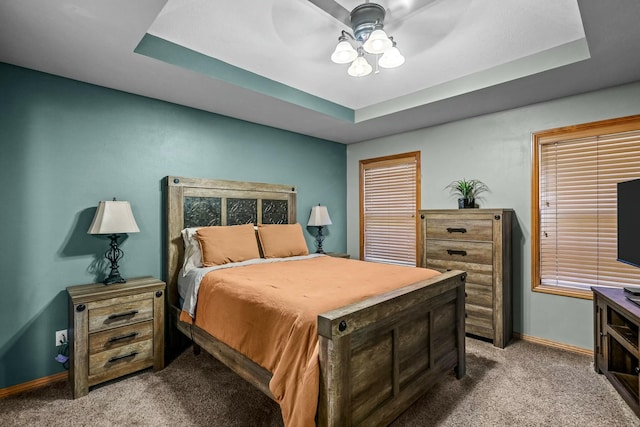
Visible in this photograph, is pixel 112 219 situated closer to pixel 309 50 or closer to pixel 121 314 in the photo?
pixel 121 314

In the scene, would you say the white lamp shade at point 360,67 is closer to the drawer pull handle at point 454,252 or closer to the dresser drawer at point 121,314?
the drawer pull handle at point 454,252

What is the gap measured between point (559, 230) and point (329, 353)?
2.82m

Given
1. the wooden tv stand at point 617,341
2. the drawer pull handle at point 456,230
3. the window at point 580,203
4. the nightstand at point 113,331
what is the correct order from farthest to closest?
1. the drawer pull handle at point 456,230
2. the window at point 580,203
3. the nightstand at point 113,331
4. the wooden tv stand at point 617,341

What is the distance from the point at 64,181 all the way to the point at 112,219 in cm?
50

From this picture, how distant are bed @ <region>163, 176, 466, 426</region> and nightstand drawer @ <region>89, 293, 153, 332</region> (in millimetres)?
338

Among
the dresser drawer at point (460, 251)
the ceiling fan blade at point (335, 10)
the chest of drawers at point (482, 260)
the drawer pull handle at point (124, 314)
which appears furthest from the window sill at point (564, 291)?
the drawer pull handle at point (124, 314)

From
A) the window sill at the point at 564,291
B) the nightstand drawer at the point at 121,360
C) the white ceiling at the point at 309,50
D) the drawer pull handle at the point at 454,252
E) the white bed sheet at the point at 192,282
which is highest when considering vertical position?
the white ceiling at the point at 309,50

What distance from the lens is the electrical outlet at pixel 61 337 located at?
250 centimetres

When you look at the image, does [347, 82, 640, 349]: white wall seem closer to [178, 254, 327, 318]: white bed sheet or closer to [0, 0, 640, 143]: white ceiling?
[0, 0, 640, 143]: white ceiling

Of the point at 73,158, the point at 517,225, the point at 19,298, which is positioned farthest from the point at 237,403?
the point at 517,225

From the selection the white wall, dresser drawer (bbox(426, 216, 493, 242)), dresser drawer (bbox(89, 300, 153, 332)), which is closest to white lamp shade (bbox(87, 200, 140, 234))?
dresser drawer (bbox(89, 300, 153, 332))

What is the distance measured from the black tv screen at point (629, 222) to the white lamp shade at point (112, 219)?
143 inches

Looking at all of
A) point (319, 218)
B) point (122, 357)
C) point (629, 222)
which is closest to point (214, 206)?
point (319, 218)

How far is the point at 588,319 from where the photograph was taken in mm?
2869
